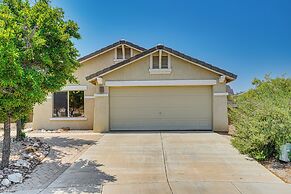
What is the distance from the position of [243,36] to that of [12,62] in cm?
1600

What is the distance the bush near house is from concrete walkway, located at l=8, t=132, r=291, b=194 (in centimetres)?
57

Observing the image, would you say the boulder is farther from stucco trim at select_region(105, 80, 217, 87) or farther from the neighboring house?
stucco trim at select_region(105, 80, 217, 87)

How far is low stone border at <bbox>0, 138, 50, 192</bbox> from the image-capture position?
7.39 m

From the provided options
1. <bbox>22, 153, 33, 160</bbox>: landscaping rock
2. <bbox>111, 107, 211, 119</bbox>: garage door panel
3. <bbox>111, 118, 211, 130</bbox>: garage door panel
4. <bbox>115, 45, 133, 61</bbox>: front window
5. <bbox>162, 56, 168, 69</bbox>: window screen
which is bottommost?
<bbox>22, 153, 33, 160</bbox>: landscaping rock

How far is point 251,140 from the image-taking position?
9.99 m

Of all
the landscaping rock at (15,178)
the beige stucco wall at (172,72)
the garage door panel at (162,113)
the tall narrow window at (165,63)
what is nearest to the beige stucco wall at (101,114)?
the garage door panel at (162,113)

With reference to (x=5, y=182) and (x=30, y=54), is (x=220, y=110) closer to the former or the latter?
(x=30, y=54)

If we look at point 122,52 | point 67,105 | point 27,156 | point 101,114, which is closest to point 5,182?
point 27,156

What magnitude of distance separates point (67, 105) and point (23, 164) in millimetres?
9999

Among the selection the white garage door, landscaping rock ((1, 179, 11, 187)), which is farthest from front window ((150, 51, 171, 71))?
landscaping rock ((1, 179, 11, 187))

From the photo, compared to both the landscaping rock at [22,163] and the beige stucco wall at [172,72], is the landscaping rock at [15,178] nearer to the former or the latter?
the landscaping rock at [22,163]

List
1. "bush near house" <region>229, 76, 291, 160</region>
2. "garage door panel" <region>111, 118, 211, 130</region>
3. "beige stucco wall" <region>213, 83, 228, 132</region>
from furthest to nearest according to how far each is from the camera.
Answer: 1. "garage door panel" <region>111, 118, 211, 130</region>
2. "beige stucco wall" <region>213, 83, 228, 132</region>
3. "bush near house" <region>229, 76, 291, 160</region>

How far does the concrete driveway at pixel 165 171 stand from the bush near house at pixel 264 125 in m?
0.56

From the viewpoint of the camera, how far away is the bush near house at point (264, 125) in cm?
952
